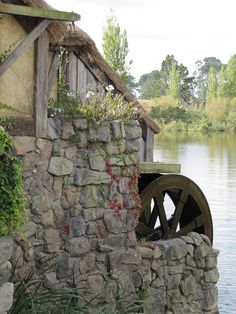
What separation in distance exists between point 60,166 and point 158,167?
2.99m

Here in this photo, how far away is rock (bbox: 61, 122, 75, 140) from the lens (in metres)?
8.31

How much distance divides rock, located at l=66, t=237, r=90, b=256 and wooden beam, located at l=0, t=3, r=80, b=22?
234 centimetres

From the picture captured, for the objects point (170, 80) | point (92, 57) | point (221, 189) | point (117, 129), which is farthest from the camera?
point (170, 80)

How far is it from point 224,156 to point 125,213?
2715 cm

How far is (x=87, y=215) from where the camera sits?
860cm

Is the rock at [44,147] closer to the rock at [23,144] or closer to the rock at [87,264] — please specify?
the rock at [23,144]

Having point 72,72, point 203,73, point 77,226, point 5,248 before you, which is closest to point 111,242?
point 77,226

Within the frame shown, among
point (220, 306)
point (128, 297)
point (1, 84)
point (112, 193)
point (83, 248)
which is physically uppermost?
point (1, 84)

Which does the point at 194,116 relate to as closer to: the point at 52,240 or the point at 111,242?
the point at 111,242

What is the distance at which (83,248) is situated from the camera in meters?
8.57

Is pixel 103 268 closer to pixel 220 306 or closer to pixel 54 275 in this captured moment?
pixel 54 275

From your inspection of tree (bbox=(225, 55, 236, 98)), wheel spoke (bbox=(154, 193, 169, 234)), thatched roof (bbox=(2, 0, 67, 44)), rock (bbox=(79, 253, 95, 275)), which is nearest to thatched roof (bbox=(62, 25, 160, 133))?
thatched roof (bbox=(2, 0, 67, 44))

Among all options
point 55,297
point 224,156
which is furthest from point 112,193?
point 224,156

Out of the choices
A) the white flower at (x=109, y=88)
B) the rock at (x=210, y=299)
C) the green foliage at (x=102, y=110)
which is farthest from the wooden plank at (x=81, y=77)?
the rock at (x=210, y=299)
